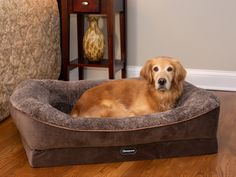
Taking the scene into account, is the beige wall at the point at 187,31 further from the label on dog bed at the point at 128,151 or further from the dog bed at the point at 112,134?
the label on dog bed at the point at 128,151

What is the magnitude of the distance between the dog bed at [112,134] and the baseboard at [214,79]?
52.9 inches

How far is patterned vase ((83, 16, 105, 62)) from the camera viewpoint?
3371mm

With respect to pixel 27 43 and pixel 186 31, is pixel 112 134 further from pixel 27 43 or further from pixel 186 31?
pixel 186 31

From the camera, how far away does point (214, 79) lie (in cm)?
358

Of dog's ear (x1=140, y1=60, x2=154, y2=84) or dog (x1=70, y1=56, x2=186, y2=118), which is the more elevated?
dog's ear (x1=140, y1=60, x2=154, y2=84)

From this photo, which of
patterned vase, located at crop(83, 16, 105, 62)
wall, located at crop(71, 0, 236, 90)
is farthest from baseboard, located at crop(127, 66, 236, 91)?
patterned vase, located at crop(83, 16, 105, 62)

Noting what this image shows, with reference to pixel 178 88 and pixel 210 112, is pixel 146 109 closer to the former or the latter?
pixel 178 88

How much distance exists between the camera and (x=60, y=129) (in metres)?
2.02

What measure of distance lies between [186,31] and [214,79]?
0.48m

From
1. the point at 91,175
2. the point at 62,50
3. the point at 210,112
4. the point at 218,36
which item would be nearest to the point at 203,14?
the point at 218,36

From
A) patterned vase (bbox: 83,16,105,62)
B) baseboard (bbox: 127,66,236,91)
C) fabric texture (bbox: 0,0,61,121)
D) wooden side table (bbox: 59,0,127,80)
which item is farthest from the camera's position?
baseboard (bbox: 127,66,236,91)

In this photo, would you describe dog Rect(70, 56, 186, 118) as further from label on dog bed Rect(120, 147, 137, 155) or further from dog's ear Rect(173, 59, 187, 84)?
label on dog bed Rect(120, 147, 137, 155)

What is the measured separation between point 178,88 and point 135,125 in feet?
1.76

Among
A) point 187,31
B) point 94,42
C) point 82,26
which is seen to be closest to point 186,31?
point 187,31
